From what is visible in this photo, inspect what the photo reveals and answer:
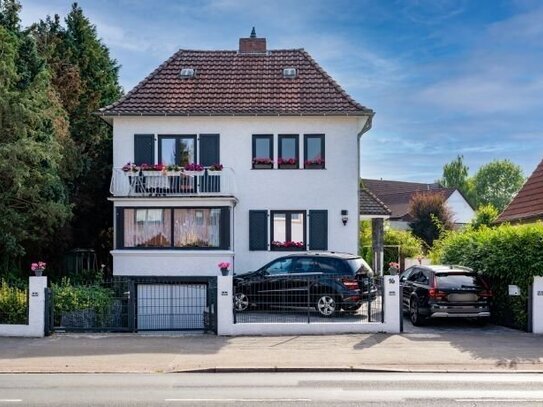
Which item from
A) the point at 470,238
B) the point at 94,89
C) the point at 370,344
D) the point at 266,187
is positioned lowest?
the point at 370,344

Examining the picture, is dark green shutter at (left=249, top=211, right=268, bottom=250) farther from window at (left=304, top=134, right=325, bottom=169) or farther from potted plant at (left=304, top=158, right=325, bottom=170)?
window at (left=304, top=134, right=325, bottom=169)

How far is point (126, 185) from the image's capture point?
79.3ft

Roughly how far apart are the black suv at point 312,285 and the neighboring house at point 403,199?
43328 mm

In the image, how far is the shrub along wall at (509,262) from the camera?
56.9 feet

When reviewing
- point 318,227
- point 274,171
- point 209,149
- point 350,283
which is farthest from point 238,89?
point 350,283

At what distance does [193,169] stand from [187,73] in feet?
16.7

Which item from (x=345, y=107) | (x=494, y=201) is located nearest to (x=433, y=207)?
(x=345, y=107)

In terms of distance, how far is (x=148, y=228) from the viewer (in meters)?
24.2

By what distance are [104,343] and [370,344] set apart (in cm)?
605

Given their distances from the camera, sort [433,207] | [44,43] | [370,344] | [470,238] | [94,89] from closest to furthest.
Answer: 1. [370,344]
2. [470,238]
3. [44,43]
4. [94,89]
5. [433,207]

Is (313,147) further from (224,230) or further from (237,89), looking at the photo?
(224,230)

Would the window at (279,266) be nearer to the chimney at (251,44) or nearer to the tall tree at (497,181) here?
the chimney at (251,44)

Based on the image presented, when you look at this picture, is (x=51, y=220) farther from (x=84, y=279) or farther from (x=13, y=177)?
(x=84, y=279)

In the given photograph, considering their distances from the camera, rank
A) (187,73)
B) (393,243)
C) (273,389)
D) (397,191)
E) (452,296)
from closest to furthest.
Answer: (273,389) → (452,296) → (187,73) → (393,243) → (397,191)
